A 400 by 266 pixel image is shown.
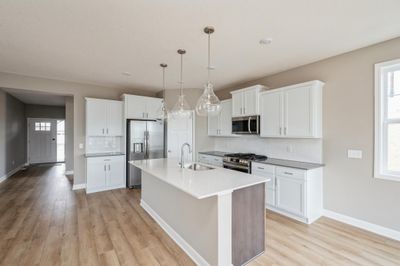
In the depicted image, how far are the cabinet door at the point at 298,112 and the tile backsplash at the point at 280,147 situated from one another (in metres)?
0.30

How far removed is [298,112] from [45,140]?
1008cm

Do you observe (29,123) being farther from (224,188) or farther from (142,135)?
(224,188)

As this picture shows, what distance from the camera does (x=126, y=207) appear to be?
3688 mm

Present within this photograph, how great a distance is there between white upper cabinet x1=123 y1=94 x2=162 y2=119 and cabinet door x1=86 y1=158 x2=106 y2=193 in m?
1.34

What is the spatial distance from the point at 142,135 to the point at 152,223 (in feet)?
8.44

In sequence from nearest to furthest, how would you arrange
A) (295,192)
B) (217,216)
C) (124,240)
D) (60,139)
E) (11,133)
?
1. (217,216)
2. (124,240)
3. (295,192)
4. (11,133)
5. (60,139)

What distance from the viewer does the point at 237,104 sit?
4457 millimetres

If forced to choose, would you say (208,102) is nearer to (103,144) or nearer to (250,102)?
(250,102)

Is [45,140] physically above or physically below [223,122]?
below

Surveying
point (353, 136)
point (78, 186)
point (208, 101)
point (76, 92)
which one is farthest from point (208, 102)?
point (78, 186)

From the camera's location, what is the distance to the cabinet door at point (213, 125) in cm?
522

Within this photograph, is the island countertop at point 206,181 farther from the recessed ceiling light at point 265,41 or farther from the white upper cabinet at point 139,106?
the white upper cabinet at point 139,106

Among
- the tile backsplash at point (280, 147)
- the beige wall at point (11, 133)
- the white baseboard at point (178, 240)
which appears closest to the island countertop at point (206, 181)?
the white baseboard at point (178, 240)

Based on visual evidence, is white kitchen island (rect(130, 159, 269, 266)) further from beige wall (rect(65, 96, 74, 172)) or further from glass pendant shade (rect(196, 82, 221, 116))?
beige wall (rect(65, 96, 74, 172))
